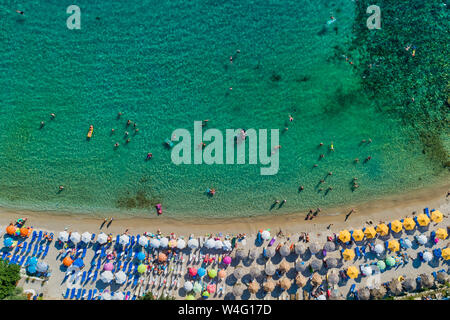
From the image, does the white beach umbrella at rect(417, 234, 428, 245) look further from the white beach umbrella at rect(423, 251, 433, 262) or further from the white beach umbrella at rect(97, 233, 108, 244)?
the white beach umbrella at rect(97, 233, 108, 244)

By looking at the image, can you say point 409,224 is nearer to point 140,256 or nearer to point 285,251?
point 285,251

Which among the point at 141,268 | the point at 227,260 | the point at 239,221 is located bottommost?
the point at 141,268

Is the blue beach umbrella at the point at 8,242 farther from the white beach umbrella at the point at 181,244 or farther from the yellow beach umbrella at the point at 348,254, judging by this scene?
the yellow beach umbrella at the point at 348,254

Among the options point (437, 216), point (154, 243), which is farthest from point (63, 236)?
point (437, 216)

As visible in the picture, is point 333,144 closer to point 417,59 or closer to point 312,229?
point 312,229

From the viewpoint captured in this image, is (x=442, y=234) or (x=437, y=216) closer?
(x=442, y=234)
